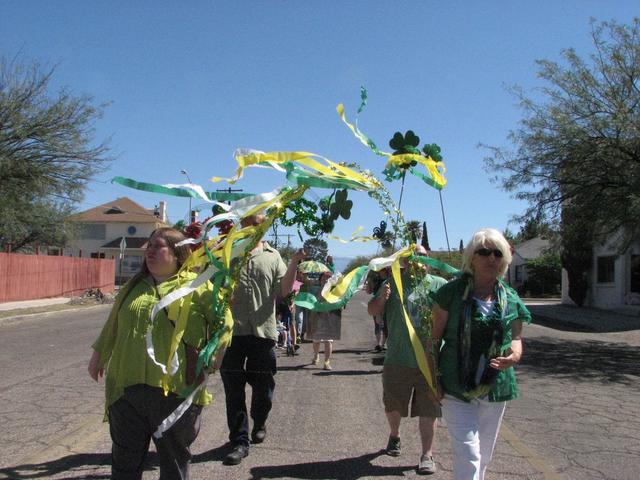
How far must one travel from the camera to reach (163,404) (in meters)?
3.16

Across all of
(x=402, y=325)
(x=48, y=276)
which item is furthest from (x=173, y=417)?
(x=48, y=276)

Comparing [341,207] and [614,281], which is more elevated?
[341,207]

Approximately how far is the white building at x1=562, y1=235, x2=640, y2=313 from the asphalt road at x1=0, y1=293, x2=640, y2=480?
16.9 m

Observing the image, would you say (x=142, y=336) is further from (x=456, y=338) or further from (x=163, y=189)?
(x=456, y=338)

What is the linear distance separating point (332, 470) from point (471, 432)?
152 centimetres

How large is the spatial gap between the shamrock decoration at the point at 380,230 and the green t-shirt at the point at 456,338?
0.54 metres

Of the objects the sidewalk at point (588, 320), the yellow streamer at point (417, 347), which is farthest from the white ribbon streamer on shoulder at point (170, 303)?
the sidewalk at point (588, 320)

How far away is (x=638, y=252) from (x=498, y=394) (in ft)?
82.2

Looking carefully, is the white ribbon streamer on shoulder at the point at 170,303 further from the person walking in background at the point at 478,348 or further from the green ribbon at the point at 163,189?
the person walking in background at the point at 478,348

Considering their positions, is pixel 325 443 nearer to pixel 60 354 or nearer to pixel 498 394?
pixel 498 394

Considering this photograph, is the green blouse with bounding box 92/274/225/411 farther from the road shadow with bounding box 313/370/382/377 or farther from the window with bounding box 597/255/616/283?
the window with bounding box 597/255/616/283

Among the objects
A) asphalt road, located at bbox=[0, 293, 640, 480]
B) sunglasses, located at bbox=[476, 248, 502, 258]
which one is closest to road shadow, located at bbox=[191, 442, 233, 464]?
asphalt road, located at bbox=[0, 293, 640, 480]

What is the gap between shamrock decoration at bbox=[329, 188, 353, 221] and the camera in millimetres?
3590

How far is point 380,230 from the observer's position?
381cm
